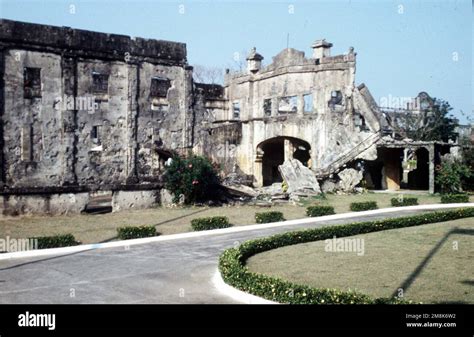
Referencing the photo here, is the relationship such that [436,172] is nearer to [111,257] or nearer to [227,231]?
[227,231]

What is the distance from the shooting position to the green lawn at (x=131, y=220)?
20.0 meters

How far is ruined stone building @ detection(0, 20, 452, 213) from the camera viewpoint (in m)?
25.9

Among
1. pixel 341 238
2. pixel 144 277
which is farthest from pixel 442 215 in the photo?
pixel 144 277

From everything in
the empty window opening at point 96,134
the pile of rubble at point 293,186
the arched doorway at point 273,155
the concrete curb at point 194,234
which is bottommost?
the concrete curb at point 194,234

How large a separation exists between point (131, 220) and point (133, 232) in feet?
13.5

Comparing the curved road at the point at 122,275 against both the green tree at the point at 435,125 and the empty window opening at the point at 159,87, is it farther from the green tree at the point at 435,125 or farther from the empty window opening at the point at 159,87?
the green tree at the point at 435,125

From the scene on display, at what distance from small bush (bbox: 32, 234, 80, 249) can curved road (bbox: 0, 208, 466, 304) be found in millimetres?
1189

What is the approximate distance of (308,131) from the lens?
1377 inches

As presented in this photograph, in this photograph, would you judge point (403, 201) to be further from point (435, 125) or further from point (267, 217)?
point (435, 125)

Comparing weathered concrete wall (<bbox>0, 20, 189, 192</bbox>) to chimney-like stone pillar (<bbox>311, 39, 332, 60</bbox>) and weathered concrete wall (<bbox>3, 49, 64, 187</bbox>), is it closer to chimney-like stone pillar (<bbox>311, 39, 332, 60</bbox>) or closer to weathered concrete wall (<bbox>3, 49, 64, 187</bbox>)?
weathered concrete wall (<bbox>3, 49, 64, 187</bbox>)

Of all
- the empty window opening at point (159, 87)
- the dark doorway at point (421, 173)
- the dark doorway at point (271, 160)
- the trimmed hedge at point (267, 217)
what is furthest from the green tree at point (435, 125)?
the trimmed hedge at point (267, 217)

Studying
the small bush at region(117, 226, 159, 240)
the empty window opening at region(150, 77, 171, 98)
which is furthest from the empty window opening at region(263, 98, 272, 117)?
the small bush at region(117, 226, 159, 240)

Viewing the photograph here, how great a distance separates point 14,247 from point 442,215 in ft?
53.4

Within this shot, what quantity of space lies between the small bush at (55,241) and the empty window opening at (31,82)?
11762 millimetres
